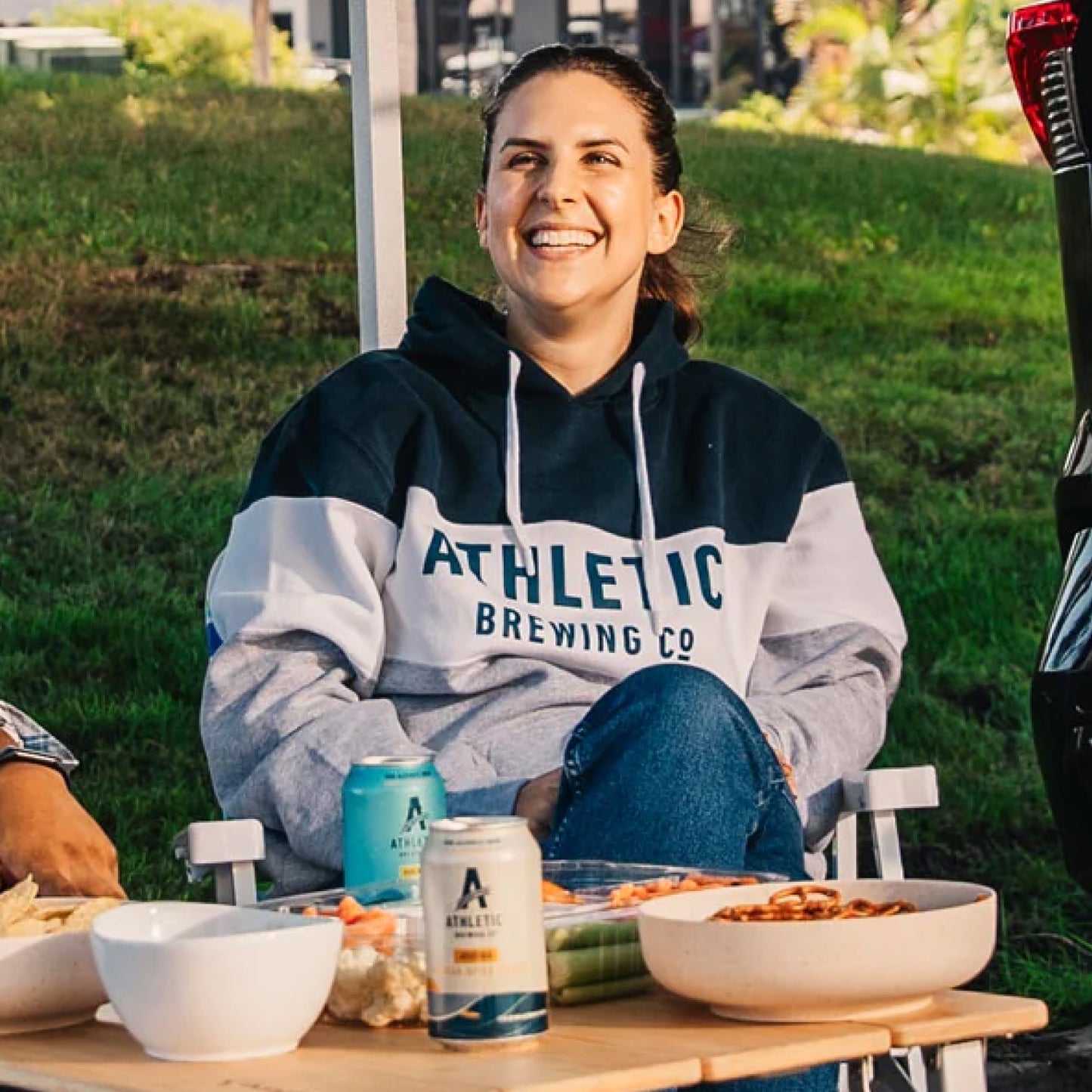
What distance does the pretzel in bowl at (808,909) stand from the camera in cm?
168

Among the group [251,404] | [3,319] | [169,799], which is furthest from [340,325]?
[169,799]

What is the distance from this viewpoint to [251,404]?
5059 millimetres

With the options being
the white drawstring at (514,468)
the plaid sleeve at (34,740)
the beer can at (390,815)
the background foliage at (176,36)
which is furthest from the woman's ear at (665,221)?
the background foliage at (176,36)

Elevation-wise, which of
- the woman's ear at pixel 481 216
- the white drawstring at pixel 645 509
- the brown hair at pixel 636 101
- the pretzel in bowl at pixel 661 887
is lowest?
the pretzel in bowl at pixel 661 887

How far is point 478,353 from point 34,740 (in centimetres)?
71

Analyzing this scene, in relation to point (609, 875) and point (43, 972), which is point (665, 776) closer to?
point (609, 875)

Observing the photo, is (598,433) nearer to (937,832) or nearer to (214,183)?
(937,832)

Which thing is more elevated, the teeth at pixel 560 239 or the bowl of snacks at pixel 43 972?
the teeth at pixel 560 239

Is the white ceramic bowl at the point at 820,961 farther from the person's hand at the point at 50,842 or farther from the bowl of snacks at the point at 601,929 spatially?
the person's hand at the point at 50,842

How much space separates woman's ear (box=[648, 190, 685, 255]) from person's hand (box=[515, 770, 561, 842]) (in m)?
0.84

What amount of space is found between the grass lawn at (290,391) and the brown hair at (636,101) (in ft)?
4.29

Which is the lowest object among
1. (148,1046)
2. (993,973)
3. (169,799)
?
(993,973)

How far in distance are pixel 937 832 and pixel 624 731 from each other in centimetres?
272

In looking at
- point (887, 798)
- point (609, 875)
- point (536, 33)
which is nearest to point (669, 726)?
point (609, 875)
